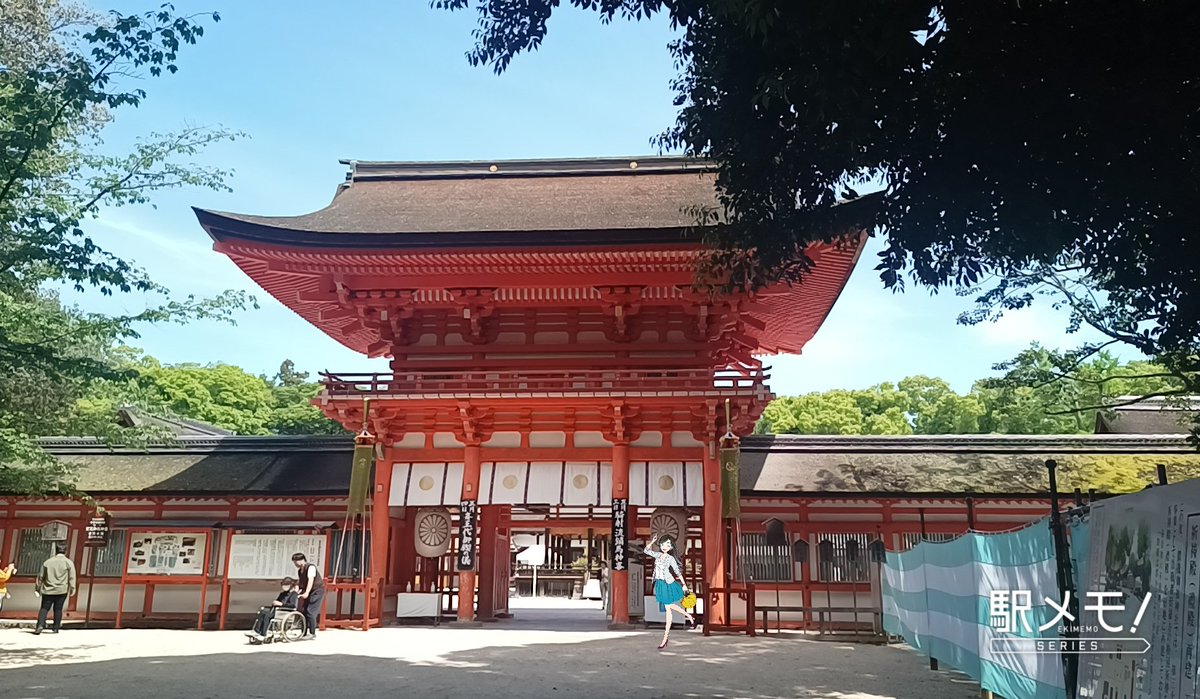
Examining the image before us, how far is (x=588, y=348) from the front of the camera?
52.3 feet

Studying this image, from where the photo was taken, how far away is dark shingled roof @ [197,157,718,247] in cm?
1435

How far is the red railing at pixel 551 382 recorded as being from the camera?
47.2ft

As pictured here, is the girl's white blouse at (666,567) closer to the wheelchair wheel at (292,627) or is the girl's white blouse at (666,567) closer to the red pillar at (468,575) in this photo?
the red pillar at (468,575)

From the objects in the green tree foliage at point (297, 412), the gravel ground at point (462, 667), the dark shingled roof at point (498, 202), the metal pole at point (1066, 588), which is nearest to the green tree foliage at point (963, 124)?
the metal pole at point (1066, 588)

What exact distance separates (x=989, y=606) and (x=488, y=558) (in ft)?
36.6

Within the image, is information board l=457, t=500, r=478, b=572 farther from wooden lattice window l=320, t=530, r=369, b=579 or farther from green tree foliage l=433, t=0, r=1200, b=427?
green tree foliage l=433, t=0, r=1200, b=427

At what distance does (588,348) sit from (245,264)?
655 centimetres

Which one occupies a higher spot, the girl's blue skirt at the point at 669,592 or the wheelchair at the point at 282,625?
the girl's blue skirt at the point at 669,592

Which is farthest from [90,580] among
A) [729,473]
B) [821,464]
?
[821,464]

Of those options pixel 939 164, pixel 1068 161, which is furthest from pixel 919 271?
pixel 1068 161

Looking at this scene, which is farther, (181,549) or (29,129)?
(181,549)

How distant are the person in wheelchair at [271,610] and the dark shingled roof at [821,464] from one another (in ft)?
11.3

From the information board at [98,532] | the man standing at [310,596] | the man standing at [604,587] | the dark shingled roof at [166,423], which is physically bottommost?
the man standing at [604,587]

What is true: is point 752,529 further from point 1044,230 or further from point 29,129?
point 29,129
